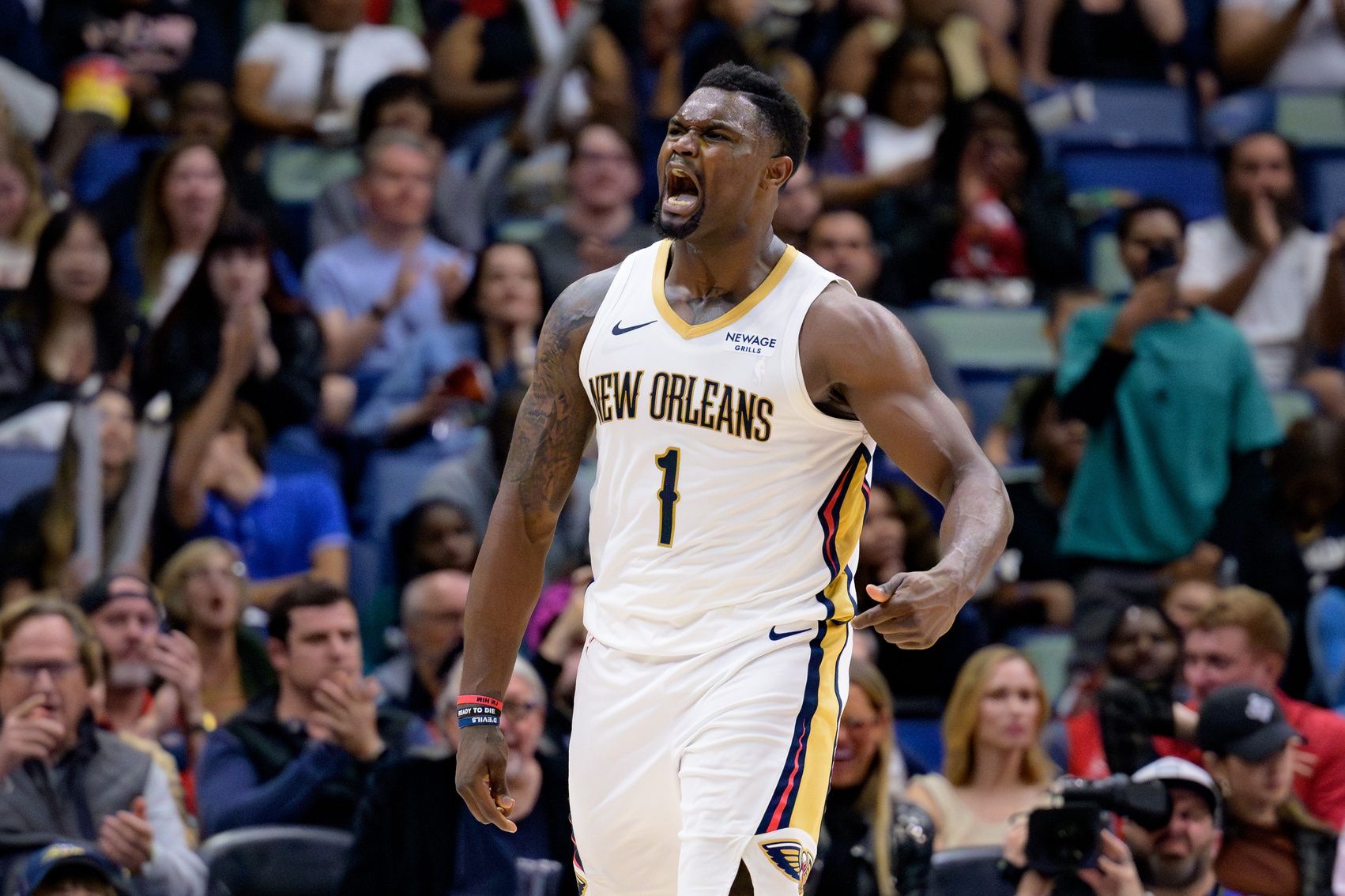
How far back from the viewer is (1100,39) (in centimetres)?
1191

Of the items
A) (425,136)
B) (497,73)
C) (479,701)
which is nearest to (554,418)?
(479,701)

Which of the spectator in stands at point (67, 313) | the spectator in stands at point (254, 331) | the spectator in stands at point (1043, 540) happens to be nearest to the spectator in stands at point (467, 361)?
the spectator in stands at point (254, 331)

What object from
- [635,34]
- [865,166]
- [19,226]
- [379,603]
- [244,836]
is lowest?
[244,836]

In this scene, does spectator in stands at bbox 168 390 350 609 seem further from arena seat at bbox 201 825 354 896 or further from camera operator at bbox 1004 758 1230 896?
camera operator at bbox 1004 758 1230 896

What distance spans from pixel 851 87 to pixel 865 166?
0.56 meters

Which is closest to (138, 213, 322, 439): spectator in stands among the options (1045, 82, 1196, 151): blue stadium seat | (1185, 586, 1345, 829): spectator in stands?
(1185, 586, 1345, 829): spectator in stands

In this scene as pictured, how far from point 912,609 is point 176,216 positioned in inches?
245

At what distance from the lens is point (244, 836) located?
6.19 metres

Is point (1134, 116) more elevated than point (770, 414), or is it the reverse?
point (1134, 116)

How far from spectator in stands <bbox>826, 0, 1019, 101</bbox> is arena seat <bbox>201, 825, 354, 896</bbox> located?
6004 mm

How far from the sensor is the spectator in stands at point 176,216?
9.03m

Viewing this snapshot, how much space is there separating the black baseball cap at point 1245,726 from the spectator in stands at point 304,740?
2.56 metres

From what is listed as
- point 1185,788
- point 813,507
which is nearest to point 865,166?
point 1185,788

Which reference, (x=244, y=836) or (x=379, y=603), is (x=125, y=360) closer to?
(x=379, y=603)
